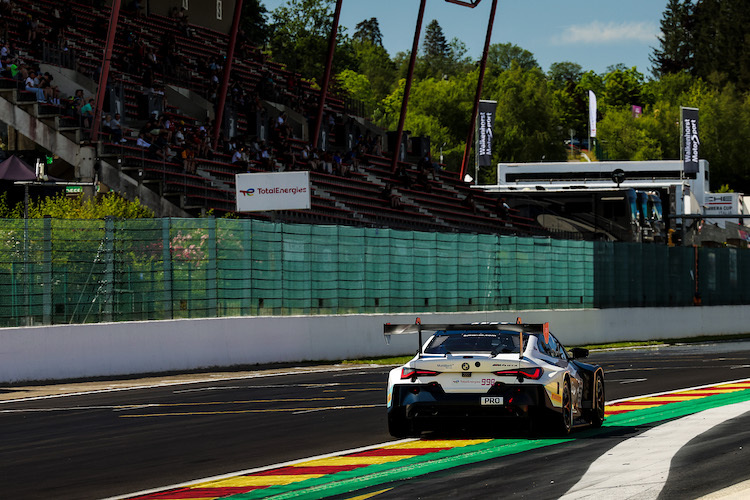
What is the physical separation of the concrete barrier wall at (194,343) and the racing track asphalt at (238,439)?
3.19 ft

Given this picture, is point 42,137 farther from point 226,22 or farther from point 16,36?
point 226,22

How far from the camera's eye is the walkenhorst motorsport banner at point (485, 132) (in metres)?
86.8

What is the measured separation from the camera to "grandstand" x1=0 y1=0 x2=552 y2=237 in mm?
35844

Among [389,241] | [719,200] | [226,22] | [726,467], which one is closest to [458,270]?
[389,241]

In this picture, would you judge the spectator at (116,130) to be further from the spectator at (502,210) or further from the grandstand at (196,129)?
the spectator at (502,210)

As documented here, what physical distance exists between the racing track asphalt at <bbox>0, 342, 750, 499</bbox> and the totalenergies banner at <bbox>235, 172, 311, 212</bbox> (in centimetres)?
907

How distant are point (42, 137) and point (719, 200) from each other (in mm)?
84314

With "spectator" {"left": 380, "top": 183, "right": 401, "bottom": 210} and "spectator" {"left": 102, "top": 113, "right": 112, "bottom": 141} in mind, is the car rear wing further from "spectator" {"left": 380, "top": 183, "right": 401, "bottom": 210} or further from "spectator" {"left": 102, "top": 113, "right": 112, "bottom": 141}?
"spectator" {"left": 380, "top": 183, "right": 401, "bottom": 210}

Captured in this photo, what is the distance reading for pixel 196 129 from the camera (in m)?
41.9

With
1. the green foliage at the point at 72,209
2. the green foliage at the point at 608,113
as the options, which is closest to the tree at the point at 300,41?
the green foliage at the point at 608,113

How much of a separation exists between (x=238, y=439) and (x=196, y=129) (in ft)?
94.6

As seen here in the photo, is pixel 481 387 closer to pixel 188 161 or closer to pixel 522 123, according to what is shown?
pixel 188 161

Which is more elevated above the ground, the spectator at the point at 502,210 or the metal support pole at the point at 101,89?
the metal support pole at the point at 101,89

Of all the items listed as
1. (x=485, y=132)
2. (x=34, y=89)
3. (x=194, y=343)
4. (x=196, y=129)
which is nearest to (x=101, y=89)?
(x=34, y=89)
